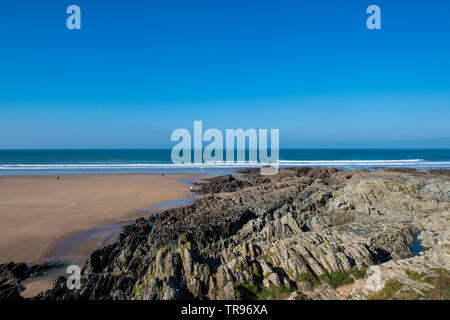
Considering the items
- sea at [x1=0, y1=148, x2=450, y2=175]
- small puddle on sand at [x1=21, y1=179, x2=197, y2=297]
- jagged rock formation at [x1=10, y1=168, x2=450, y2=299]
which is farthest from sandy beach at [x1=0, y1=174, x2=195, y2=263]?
sea at [x1=0, y1=148, x2=450, y2=175]

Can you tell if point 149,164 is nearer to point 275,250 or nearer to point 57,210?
point 57,210

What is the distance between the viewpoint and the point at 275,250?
10023 millimetres

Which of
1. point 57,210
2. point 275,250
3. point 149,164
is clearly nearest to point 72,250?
point 57,210

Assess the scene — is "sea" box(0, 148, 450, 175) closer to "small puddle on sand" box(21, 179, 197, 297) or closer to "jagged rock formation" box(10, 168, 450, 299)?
"small puddle on sand" box(21, 179, 197, 297)

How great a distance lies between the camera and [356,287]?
809 cm

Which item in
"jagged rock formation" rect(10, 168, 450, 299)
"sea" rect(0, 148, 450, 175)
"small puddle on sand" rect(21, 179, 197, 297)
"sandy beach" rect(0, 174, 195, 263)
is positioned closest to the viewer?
"jagged rock formation" rect(10, 168, 450, 299)

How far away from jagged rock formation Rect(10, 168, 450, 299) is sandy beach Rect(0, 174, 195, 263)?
14.7 feet

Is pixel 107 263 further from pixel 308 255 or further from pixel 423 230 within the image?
pixel 423 230

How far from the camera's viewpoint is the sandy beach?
1503 cm

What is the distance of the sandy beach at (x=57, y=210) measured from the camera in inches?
592

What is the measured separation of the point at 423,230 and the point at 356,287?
277 inches

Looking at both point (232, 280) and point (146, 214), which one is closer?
point (232, 280)
